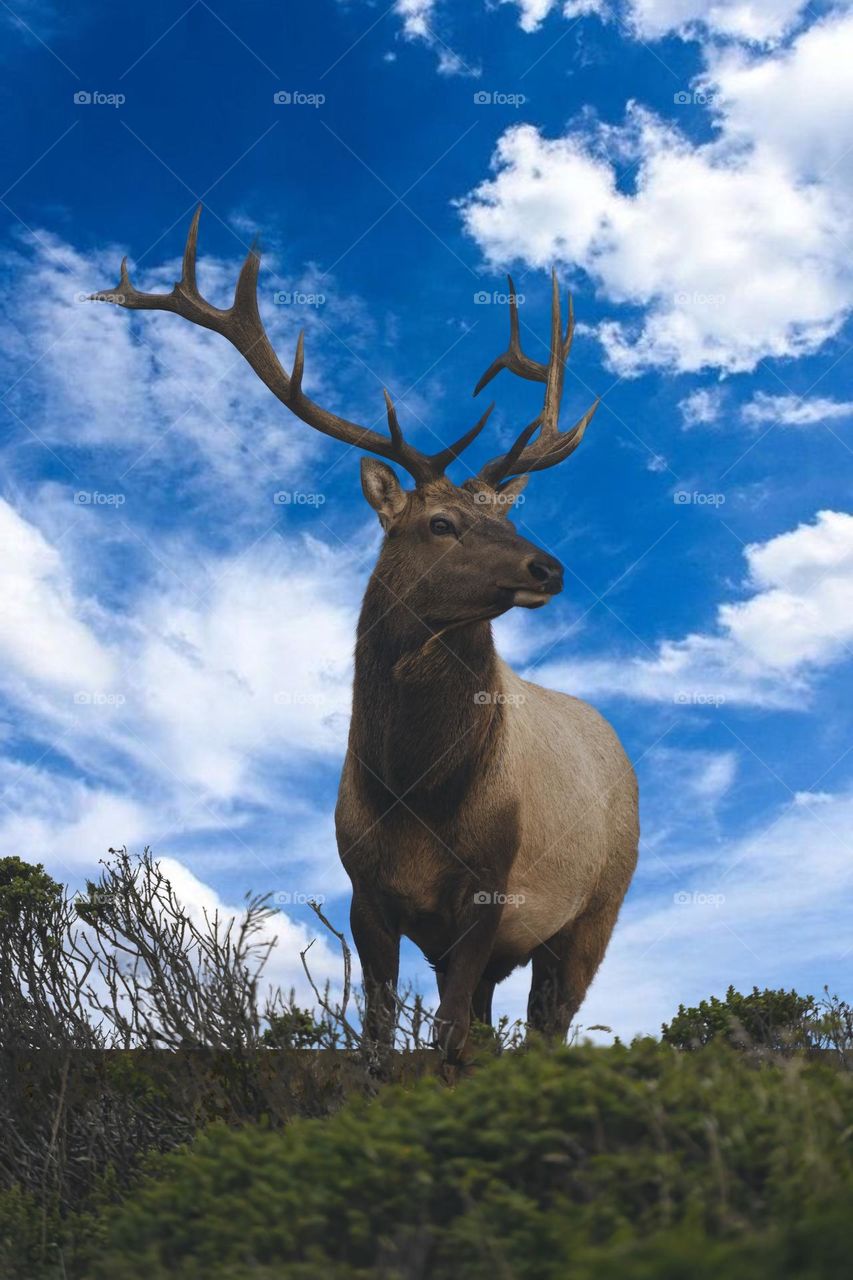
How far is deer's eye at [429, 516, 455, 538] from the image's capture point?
708 cm

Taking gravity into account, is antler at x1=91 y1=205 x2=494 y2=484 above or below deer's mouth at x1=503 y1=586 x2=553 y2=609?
above

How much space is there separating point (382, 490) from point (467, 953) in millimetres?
2732

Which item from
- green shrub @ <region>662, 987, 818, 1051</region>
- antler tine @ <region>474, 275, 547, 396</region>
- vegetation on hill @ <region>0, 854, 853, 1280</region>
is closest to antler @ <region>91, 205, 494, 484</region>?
antler tine @ <region>474, 275, 547, 396</region>

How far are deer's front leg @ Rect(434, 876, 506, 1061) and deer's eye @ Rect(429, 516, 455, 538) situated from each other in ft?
6.53

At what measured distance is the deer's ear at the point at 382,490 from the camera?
289 inches

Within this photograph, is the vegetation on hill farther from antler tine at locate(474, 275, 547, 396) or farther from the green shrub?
antler tine at locate(474, 275, 547, 396)

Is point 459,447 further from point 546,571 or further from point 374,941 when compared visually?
point 374,941

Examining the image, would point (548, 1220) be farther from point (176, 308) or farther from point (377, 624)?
point (176, 308)

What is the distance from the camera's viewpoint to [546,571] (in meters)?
6.61

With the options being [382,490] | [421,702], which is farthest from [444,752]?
[382,490]

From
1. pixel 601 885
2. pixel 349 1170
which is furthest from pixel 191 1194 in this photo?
pixel 601 885

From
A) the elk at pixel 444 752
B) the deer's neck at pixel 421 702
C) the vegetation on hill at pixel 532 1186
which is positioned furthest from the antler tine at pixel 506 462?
the vegetation on hill at pixel 532 1186

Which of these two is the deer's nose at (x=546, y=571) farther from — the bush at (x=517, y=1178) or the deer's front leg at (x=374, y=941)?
the bush at (x=517, y=1178)

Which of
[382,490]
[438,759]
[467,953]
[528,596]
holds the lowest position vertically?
[467,953]
